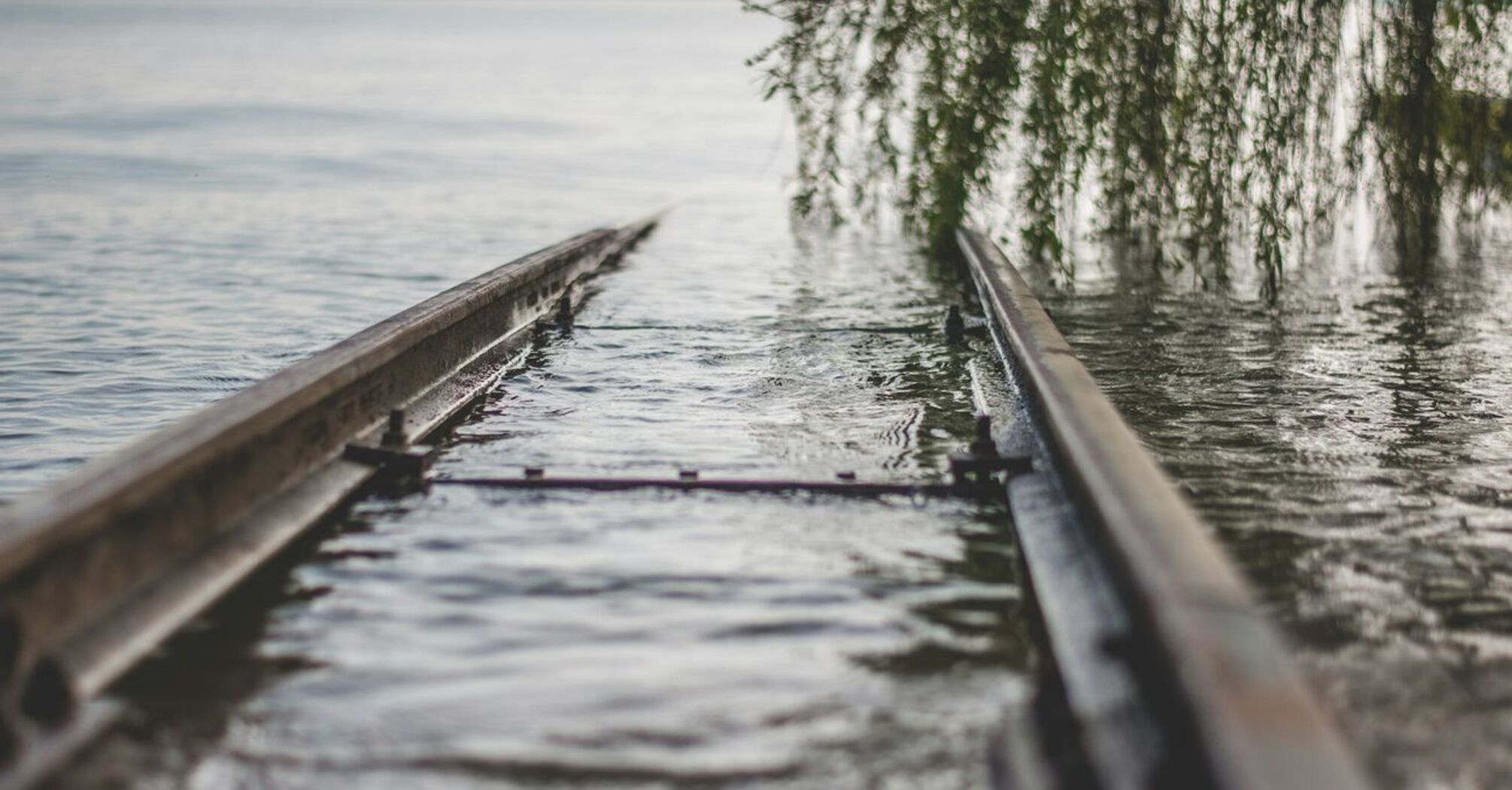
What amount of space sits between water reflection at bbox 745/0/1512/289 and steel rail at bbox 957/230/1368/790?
487cm

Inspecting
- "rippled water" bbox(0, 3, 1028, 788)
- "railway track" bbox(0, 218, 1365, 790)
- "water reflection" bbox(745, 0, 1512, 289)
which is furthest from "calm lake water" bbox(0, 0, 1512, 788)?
"water reflection" bbox(745, 0, 1512, 289)

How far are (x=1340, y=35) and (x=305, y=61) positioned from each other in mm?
53627

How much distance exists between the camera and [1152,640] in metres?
2.51

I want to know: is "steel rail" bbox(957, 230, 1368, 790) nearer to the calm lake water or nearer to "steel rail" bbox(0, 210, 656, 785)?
the calm lake water

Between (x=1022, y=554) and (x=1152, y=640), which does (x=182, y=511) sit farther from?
(x=1152, y=640)

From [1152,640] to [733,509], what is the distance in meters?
1.92

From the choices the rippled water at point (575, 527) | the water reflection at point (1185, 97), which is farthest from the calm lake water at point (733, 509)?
the water reflection at point (1185, 97)

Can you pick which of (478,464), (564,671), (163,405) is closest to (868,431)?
(478,464)

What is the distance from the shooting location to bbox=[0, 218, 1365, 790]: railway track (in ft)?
7.30

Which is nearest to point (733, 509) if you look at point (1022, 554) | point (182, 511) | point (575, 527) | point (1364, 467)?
point (575, 527)

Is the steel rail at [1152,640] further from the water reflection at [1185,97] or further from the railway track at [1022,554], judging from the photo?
the water reflection at [1185,97]

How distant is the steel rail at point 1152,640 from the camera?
2008 millimetres

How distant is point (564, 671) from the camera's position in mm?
3051

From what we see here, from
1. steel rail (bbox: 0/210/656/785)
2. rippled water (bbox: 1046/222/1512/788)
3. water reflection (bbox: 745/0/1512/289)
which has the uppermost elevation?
water reflection (bbox: 745/0/1512/289)
